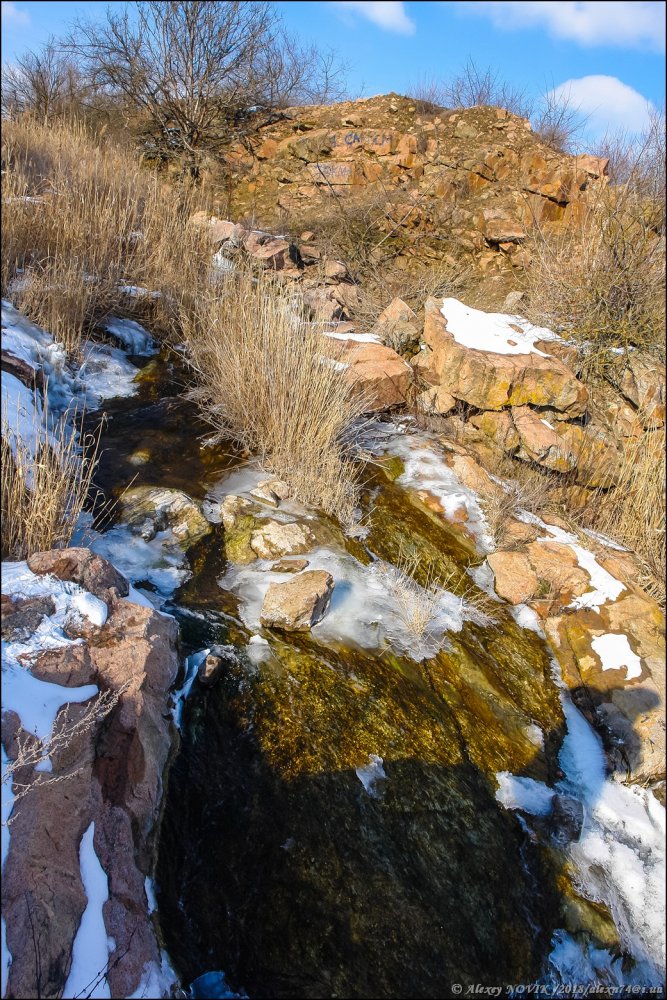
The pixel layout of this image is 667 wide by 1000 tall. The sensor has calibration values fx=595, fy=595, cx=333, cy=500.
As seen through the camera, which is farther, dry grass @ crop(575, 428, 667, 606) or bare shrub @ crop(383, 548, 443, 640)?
dry grass @ crop(575, 428, 667, 606)

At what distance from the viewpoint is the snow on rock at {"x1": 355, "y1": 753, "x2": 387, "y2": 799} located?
2.24 m

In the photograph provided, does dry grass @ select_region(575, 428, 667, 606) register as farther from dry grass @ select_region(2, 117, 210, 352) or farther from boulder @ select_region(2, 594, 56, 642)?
dry grass @ select_region(2, 117, 210, 352)

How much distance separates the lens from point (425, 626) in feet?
9.90

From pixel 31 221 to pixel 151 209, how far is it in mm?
1498

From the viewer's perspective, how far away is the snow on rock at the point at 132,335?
16.8ft

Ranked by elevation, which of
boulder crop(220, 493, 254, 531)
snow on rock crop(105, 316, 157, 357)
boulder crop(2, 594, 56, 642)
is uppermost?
snow on rock crop(105, 316, 157, 357)

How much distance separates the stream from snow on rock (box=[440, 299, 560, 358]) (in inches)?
91.1

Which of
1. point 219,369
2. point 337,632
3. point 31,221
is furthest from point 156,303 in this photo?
point 337,632

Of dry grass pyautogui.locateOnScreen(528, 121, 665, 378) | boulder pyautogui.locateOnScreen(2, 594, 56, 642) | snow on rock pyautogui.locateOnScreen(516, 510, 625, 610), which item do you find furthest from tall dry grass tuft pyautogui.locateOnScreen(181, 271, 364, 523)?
dry grass pyautogui.locateOnScreen(528, 121, 665, 378)

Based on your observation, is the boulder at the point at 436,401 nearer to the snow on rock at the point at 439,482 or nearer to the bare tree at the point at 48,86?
the snow on rock at the point at 439,482

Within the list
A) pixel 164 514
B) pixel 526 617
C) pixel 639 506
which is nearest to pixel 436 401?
pixel 639 506

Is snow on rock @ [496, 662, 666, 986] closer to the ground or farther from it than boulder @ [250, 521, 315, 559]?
closer to the ground

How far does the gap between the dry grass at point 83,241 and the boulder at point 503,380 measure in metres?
2.43

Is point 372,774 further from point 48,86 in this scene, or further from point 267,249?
point 48,86
